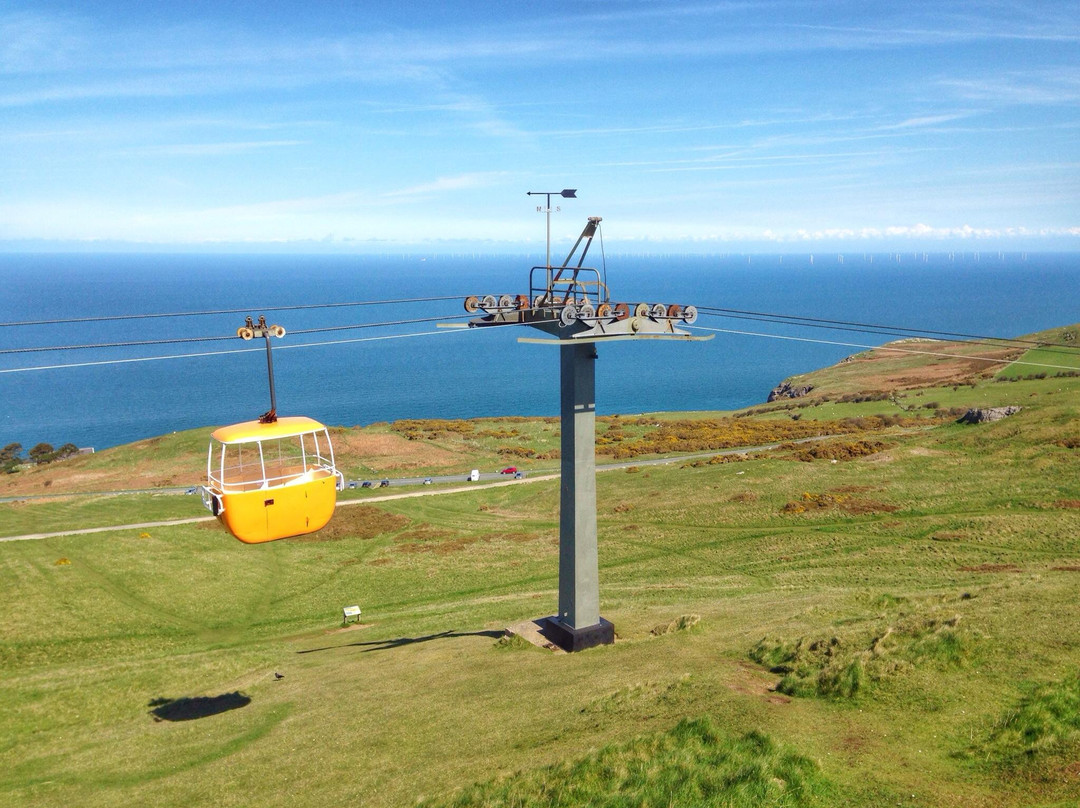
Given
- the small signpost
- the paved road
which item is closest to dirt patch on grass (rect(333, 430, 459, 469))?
the paved road

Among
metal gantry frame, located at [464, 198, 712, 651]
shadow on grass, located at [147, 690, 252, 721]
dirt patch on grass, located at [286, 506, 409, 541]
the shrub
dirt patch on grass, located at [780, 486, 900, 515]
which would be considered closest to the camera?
the shrub

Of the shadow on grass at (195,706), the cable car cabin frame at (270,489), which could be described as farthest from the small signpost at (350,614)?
the cable car cabin frame at (270,489)

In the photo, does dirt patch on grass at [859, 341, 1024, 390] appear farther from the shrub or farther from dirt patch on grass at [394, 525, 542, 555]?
the shrub

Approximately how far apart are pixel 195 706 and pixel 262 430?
9.27 meters

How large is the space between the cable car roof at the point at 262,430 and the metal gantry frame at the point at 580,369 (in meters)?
5.08

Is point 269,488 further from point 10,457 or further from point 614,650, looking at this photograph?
point 10,457

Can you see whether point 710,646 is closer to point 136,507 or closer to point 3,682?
point 3,682

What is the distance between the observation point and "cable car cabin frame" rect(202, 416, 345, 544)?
57.1 feet

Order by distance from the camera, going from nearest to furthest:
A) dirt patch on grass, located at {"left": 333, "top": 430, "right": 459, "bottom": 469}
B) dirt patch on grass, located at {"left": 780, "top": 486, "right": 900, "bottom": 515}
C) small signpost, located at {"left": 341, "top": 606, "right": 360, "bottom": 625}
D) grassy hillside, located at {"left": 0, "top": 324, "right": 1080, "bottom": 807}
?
grassy hillside, located at {"left": 0, "top": 324, "right": 1080, "bottom": 807} < small signpost, located at {"left": 341, "top": 606, "right": 360, "bottom": 625} < dirt patch on grass, located at {"left": 780, "top": 486, "right": 900, "bottom": 515} < dirt patch on grass, located at {"left": 333, "top": 430, "right": 459, "bottom": 469}

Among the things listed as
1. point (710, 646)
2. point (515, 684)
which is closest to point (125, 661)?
point (515, 684)

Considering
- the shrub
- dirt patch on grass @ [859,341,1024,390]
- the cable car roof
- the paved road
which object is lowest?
the paved road

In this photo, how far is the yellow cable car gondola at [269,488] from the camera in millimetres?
17375

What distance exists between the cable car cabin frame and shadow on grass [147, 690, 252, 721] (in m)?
5.56

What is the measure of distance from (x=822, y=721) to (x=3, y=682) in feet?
80.0
